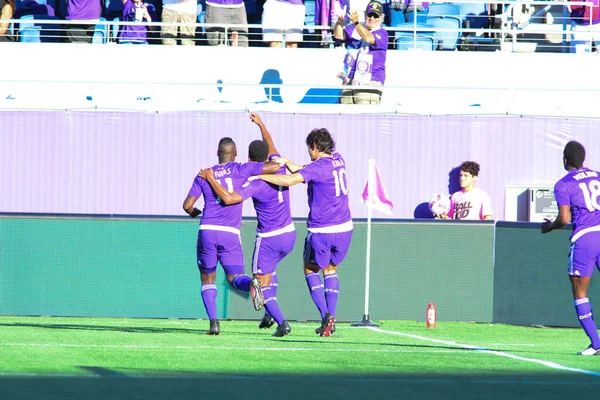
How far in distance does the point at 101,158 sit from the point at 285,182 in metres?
6.91

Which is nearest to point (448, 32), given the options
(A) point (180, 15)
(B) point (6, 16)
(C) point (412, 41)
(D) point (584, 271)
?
(C) point (412, 41)

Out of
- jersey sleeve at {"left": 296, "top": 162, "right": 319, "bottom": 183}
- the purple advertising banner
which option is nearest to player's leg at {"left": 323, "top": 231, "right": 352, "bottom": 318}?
jersey sleeve at {"left": 296, "top": 162, "right": 319, "bottom": 183}

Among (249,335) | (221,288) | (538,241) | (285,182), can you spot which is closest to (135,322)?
(221,288)

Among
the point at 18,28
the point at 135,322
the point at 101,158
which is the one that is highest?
the point at 18,28

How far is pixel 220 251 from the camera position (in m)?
11.2

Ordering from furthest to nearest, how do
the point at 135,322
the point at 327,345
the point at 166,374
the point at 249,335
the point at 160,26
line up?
the point at 160,26 < the point at 135,322 < the point at 249,335 < the point at 327,345 < the point at 166,374

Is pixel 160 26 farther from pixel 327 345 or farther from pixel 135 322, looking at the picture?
pixel 327 345

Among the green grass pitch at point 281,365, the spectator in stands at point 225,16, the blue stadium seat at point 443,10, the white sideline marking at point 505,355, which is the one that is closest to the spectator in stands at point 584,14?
the blue stadium seat at point 443,10

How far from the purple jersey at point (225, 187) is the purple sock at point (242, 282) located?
0.59 meters

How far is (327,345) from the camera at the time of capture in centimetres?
999

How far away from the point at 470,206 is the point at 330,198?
5700 millimetres

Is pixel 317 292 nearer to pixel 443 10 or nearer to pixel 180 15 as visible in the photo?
pixel 180 15

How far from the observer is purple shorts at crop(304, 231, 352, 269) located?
450 inches

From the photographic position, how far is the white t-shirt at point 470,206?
16.5 metres
